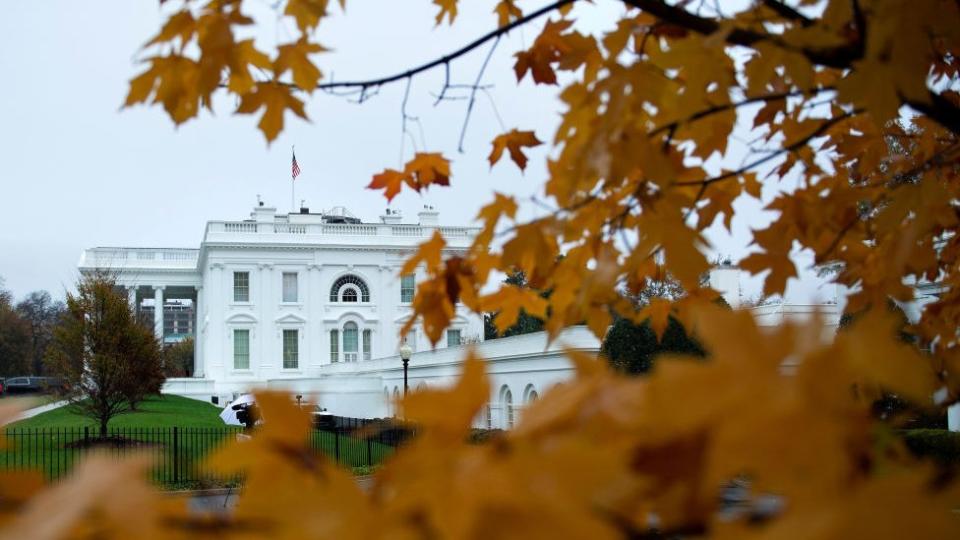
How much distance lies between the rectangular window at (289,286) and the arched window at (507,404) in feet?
86.9

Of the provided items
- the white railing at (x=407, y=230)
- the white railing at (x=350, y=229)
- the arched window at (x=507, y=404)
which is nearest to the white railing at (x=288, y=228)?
the white railing at (x=350, y=229)

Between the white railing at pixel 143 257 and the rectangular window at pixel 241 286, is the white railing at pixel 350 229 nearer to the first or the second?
the rectangular window at pixel 241 286

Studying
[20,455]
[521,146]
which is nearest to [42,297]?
[20,455]

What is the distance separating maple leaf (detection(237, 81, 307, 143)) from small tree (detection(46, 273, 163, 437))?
2052 cm

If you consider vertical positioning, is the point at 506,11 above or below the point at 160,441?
above

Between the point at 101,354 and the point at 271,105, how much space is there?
20806 millimetres

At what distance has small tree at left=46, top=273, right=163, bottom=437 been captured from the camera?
20.1 metres

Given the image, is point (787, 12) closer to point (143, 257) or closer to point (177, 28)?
point (177, 28)

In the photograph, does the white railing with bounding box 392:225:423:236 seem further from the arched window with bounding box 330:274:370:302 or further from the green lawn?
the green lawn

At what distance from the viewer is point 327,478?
0.54 meters

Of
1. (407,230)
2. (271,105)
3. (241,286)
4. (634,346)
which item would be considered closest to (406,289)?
(407,230)

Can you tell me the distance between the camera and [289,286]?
46469 mm

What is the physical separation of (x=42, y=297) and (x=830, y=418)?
7902cm

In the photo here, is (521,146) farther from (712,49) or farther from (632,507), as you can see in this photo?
(632,507)
